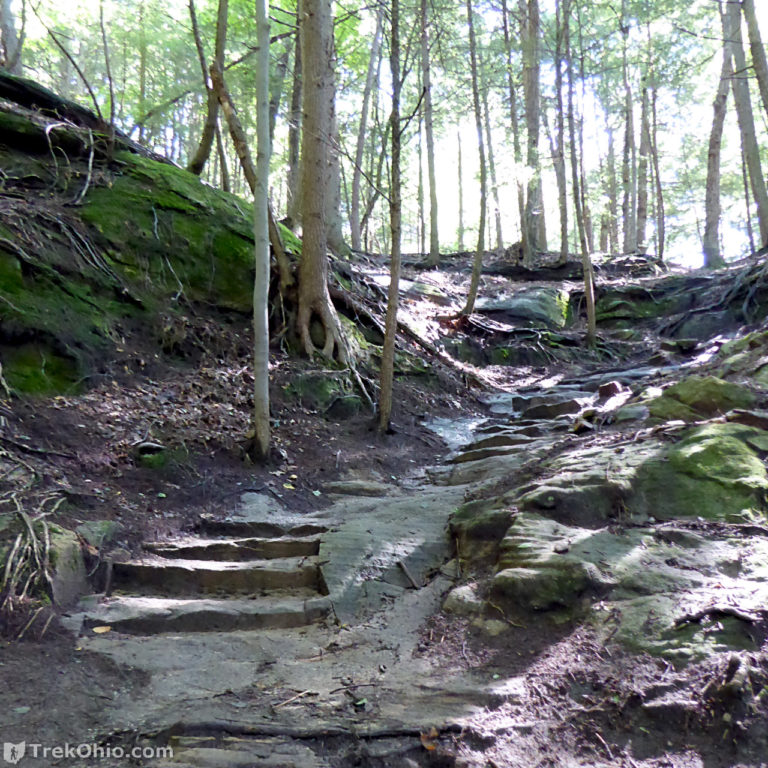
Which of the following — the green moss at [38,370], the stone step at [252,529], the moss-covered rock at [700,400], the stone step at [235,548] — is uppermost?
the green moss at [38,370]

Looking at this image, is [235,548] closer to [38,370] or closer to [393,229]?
[38,370]

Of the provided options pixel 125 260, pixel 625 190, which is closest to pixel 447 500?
pixel 125 260

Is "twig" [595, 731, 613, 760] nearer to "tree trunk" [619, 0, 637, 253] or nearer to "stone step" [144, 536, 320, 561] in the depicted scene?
"stone step" [144, 536, 320, 561]

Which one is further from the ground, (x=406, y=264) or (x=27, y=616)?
(x=406, y=264)

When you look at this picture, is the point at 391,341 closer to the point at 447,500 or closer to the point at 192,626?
the point at 447,500

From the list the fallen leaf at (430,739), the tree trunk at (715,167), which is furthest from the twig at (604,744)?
the tree trunk at (715,167)

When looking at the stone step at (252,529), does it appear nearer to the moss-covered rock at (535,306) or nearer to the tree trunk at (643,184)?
the moss-covered rock at (535,306)

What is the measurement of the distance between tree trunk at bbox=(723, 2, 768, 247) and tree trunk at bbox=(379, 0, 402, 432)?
8929 mm

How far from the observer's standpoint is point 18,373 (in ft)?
17.5

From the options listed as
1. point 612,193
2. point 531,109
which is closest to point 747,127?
point 531,109

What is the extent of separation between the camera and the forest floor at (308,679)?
8.44ft

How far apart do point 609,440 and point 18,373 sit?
570 cm

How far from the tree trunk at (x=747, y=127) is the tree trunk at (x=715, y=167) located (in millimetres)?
1249

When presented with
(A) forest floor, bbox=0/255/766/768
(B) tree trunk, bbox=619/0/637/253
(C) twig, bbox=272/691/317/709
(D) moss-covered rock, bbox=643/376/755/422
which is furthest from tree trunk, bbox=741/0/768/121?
(C) twig, bbox=272/691/317/709
